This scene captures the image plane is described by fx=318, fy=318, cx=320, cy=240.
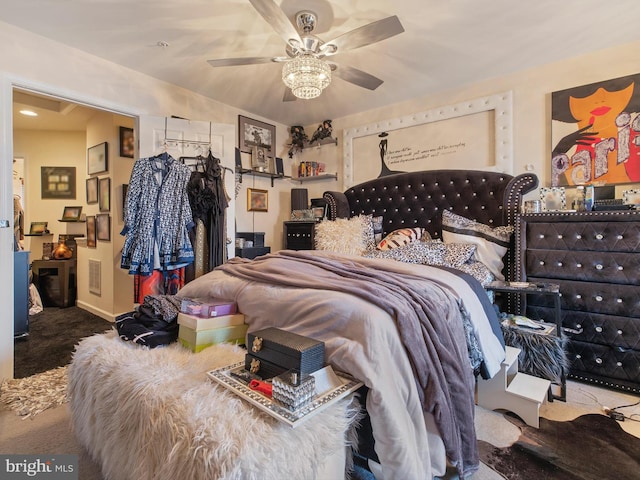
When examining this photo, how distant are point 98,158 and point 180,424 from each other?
4.26 m

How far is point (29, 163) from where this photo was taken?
5.03 metres

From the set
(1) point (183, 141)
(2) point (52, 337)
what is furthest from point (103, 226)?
(1) point (183, 141)

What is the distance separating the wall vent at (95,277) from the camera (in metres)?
4.15

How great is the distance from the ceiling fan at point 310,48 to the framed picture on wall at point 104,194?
8.59ft

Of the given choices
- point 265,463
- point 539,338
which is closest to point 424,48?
point 539,338

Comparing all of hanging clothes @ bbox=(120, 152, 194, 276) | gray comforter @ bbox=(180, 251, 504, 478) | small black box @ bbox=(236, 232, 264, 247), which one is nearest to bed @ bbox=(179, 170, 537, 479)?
gray comforter @ bbox=(180, 251, 504, 478)

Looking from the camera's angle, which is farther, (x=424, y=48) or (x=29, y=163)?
(x=29, y=163)

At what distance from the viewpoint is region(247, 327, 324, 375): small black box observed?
3.55 ft

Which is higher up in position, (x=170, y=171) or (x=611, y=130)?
(x=611, y=130)

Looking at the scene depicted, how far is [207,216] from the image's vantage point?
3270mm

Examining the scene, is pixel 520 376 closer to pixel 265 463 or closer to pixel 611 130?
pixel 265 463

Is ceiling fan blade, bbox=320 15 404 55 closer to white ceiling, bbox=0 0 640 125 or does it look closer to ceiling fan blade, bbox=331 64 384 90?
ceiling fan blade, bbox=331 64 384 90

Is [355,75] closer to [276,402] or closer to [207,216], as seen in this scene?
[207,216]

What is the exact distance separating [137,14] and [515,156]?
3.38 m
